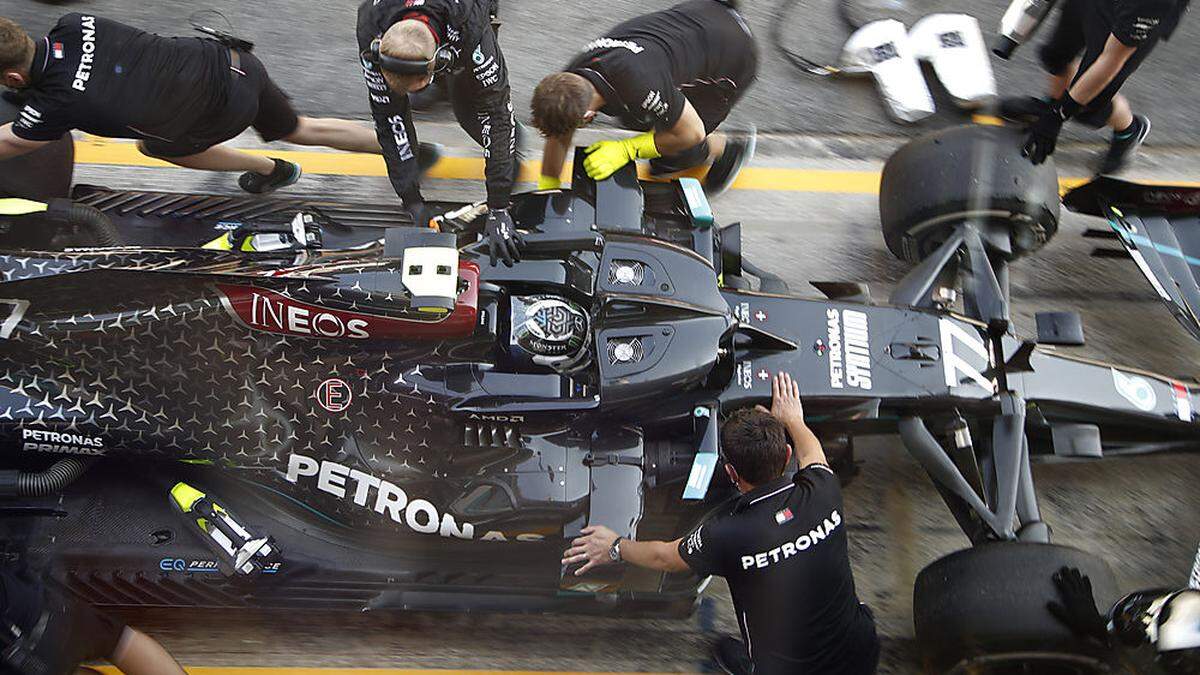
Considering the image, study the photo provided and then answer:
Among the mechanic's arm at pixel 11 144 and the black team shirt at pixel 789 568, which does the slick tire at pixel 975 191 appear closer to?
the black team shirt at pixel 789 568

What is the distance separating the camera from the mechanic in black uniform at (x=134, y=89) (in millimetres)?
4176

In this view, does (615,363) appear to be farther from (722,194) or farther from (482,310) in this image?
(722,194)

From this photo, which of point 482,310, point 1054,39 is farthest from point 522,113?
point 1054,39

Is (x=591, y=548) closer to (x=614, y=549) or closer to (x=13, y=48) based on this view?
(x=614, y=549)

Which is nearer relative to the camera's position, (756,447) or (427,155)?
(756,447)

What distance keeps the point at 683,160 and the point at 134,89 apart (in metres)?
2.63

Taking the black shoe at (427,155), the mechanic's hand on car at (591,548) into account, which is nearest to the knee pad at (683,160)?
the black shoe at (427,155)

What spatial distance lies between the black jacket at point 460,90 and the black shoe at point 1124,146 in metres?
3.46

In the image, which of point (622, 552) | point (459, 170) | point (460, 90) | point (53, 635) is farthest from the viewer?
point (459, 170)

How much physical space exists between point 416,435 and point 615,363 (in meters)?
0.88

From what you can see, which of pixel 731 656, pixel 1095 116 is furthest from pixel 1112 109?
pixel 731 656

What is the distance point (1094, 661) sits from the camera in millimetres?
3676

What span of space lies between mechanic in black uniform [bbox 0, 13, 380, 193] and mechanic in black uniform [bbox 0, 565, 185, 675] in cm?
196

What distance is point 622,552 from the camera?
147 inches
